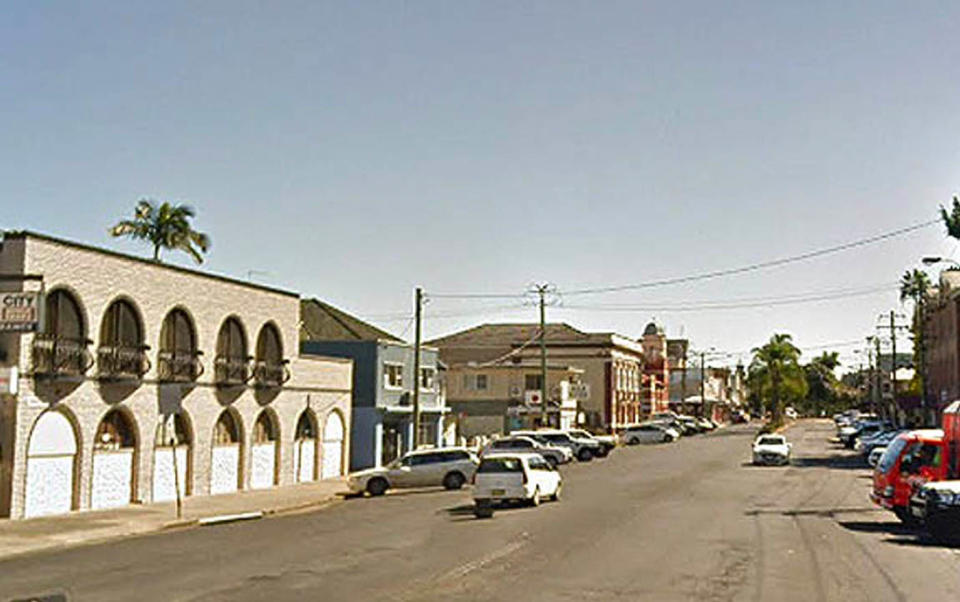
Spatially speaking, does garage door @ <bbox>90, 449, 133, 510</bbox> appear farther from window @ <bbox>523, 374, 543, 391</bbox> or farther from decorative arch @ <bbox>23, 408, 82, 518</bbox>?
window @ <bbox>523, 374, 543, 391</bbox>

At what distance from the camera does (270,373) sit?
141 ft

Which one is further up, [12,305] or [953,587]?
[12,305]

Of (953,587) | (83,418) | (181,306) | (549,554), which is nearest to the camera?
(953,587)

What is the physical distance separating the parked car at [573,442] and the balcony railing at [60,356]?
32312 mm

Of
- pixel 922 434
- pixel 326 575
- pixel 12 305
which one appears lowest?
pixel 326 575

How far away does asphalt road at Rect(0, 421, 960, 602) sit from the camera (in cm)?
1628

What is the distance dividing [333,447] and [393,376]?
685 centimetres

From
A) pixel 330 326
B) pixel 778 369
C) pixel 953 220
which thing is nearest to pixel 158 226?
pixel 330 326

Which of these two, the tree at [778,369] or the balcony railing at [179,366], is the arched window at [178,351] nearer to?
the balcony railing at [179,366]

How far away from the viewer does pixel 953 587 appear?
16.9 metres

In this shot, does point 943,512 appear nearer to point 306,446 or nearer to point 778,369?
point 306,446

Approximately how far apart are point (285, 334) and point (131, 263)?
1069 centimetres

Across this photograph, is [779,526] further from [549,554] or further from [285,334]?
[285,334]

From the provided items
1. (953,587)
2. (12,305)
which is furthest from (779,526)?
(12,305)
